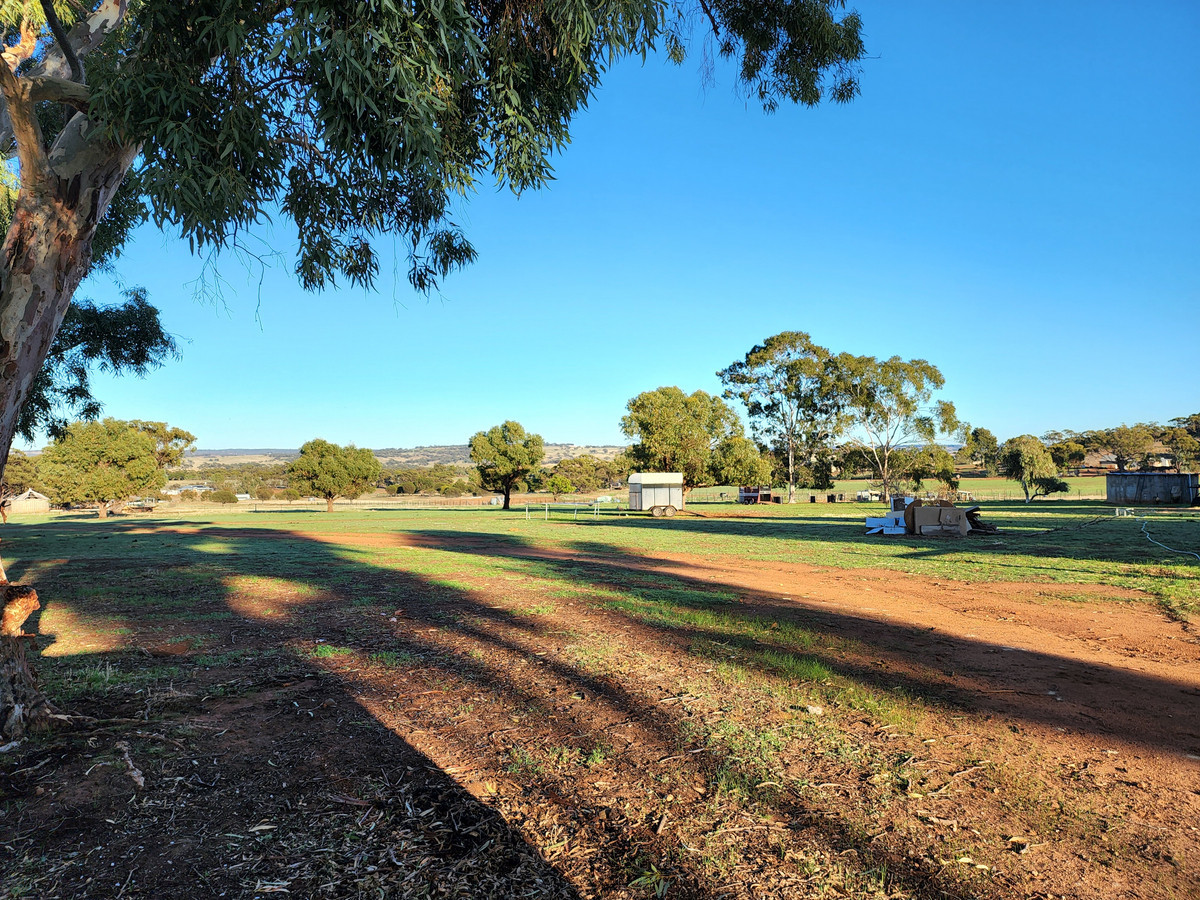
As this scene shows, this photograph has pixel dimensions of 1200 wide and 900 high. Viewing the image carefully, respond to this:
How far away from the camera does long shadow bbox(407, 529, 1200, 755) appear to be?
454 centimetres

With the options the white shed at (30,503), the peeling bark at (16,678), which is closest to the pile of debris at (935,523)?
the peeling bark at (16,678)

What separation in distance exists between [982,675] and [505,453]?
186 ft

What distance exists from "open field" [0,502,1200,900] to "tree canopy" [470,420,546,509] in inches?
2054

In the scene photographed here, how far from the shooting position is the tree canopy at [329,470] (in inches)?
2217

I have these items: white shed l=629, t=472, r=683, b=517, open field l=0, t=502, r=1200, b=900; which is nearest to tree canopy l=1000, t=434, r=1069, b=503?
white shed l=629, t=472, r=683, b=517

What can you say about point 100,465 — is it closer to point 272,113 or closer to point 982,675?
point 272,113

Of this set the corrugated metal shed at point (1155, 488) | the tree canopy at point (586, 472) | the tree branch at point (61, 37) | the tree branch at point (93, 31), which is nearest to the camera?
the tree branch at point (61, 37)

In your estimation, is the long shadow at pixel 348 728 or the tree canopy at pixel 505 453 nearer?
the long shadow at pixel 348 728

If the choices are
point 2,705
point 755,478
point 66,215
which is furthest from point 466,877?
point 755,478

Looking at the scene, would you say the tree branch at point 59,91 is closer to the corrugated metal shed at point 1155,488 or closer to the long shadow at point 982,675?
the long shadow at point 982,675

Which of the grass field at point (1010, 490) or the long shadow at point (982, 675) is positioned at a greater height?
the grass field at point (1010, 490)

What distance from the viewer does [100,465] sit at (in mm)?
48031

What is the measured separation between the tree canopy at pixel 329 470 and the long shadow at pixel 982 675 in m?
54.0

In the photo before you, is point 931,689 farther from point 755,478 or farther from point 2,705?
point 755,478
